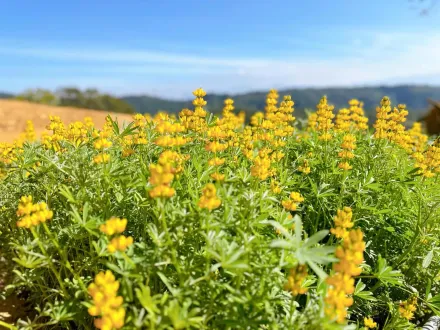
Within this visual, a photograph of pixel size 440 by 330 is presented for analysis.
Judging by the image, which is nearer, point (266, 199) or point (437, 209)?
point (266, 199)

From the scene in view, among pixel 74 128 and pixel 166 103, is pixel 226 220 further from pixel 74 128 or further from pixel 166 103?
pixel 166 103

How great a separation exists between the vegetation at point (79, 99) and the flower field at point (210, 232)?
119ft

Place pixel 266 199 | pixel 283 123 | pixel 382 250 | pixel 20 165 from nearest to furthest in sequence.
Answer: pixel 266 199, pixel 20 165, pixel 382 250, pixel 283 123

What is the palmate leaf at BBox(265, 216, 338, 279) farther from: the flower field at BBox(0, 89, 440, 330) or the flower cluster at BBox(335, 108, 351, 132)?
the flower cluster at BBox(335, 108, 351, 132)

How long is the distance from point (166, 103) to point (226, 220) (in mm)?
135700

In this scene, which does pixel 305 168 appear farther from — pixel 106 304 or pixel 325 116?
pixel 106 304

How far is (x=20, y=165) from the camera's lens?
85.1 inches

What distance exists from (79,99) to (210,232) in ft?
154

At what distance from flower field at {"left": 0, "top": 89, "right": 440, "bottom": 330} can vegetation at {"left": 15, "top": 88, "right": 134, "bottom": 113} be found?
36.3 m

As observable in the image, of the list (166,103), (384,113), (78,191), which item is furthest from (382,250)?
(166,103)

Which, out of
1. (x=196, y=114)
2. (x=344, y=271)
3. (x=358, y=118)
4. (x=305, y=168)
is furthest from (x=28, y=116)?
(x=344, y=271)

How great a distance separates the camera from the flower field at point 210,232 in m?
1.33

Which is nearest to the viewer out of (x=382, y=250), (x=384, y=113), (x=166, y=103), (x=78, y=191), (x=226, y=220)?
(x=226, y=220)

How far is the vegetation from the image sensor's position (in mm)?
35466
